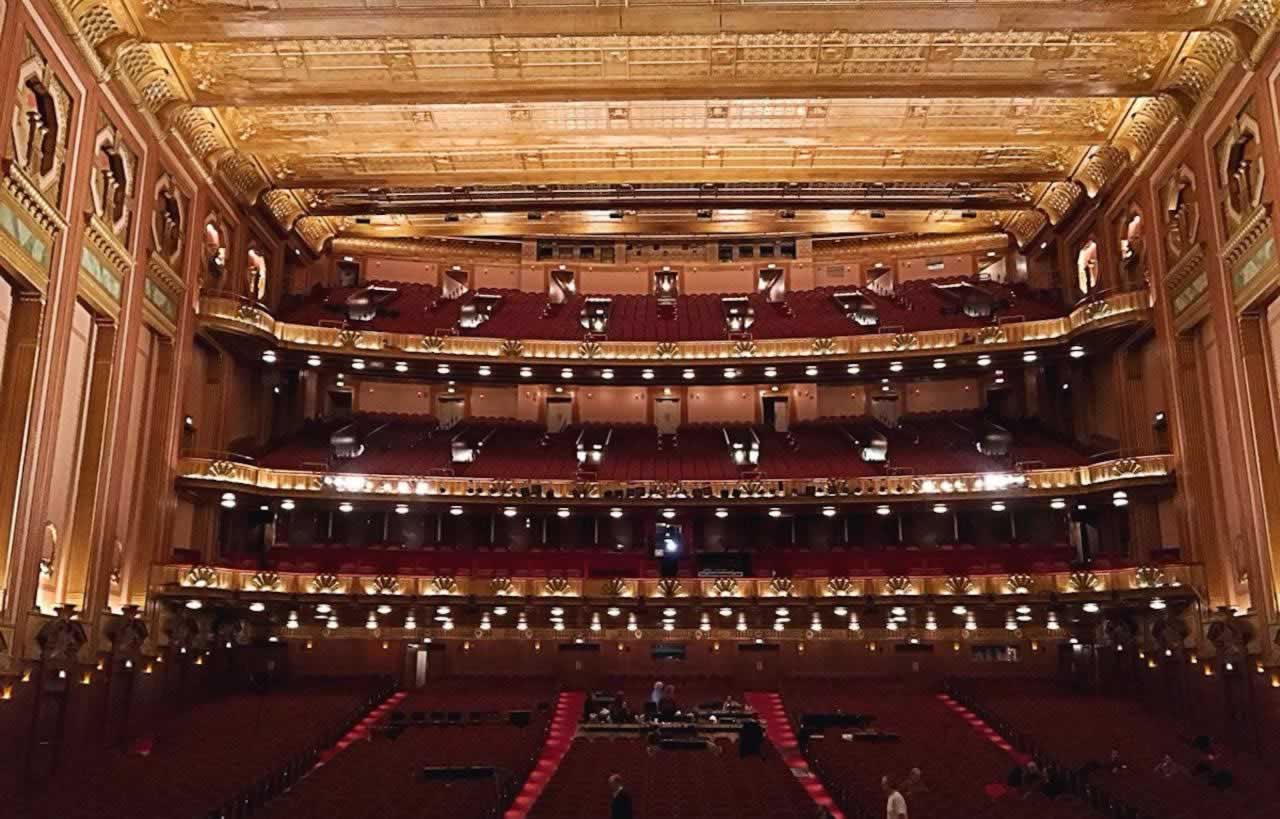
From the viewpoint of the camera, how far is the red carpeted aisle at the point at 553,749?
15.5 meters

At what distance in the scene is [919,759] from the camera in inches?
650

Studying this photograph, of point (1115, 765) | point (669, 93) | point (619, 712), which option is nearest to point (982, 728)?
point (1115, 765)

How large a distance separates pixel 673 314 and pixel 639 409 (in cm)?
343

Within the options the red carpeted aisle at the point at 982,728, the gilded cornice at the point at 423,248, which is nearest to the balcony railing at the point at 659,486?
the red carpeted aisle at the point at 982,728

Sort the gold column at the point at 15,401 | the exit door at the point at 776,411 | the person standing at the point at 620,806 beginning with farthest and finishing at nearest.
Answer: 1. the exit door at the point at 776,411
2. the gold column at the point at 15,401
3. the person standing at the point at 620,806

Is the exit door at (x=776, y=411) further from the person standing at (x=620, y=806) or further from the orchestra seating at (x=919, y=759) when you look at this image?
the person standing at (x=620, y=806)

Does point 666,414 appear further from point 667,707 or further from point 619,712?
point 619,712

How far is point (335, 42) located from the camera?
846 inches

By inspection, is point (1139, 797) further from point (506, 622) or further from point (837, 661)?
point (506, 622)

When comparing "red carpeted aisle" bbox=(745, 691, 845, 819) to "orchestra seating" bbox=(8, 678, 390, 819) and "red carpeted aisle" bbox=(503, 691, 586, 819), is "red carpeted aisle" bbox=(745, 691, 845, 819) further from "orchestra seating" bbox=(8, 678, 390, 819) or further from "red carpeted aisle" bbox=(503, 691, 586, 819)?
"orchestra seating" bbox=(8, 678, 390, 819)

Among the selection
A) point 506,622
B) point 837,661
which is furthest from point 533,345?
point 837,661

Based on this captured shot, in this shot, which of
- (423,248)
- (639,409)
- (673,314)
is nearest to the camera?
(639,409)

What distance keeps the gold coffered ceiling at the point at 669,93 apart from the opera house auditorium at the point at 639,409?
13 centimetres

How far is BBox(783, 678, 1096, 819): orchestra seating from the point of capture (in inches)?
520
